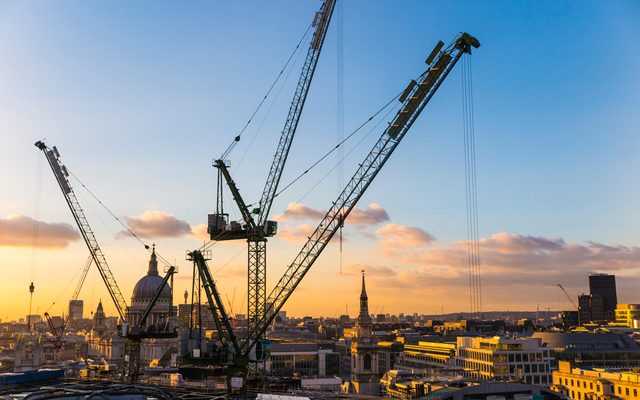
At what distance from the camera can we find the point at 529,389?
8288 centimetres

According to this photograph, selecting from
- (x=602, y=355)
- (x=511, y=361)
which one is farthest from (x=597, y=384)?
(x=602, y=355)

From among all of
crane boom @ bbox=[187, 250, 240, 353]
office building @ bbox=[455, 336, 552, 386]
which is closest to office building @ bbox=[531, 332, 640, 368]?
office building @ bbox=[455, 336, 552, 386]

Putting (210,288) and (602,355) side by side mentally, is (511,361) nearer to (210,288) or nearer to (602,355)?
(602,355)

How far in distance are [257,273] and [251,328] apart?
10263 millimetres

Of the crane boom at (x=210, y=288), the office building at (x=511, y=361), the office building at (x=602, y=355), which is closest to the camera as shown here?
the crane boom at (x=210, y=288)

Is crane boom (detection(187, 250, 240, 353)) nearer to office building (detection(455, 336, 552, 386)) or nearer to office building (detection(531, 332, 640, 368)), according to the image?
office building (detection(455, 336, 552, 386))

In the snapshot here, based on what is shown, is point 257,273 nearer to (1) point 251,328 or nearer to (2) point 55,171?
(1) point 251,328

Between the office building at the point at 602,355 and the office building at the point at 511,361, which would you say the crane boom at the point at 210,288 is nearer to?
the office building at the point at 511,361

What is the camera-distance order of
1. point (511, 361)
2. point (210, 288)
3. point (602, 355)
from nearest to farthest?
point (210, 288), point (511, 361), point (602, 355)

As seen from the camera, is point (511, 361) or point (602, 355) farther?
point (602, 355)

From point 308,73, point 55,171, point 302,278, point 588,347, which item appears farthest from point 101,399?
point 588,347

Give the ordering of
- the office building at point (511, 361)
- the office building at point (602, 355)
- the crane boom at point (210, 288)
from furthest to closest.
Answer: the office building at point (602, 355), the office building at point (511, 361), the crane boom at point (210, 288)

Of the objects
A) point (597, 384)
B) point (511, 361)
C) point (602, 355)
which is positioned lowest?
point (597, 384)

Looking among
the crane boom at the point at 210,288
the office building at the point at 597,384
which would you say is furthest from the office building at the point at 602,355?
the crane boom at the point at 210,288
